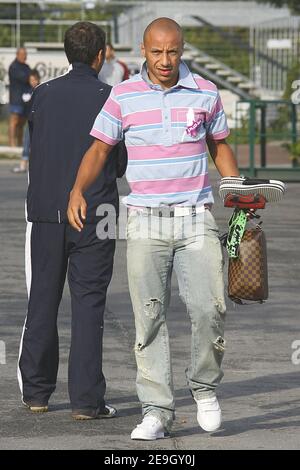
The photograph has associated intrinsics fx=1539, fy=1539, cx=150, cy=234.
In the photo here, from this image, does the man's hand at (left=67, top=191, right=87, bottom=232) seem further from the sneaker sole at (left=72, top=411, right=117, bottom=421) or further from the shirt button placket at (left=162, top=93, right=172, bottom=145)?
the sneaker sole at (left=72, top=411, right=117, bottom=421)

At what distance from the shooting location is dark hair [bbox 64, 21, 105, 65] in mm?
7523

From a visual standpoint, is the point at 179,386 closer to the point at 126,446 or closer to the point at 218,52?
the point at 126,446

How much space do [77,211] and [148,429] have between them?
101cm

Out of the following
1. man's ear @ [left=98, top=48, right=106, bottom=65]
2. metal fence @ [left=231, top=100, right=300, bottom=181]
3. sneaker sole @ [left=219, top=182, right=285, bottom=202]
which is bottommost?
metal fence @ [left=231, top=100, right=300, bottom=181]

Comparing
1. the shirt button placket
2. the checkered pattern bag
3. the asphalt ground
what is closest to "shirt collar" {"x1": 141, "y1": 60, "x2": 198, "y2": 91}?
the shirt button placket

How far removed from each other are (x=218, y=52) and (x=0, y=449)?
36958mm

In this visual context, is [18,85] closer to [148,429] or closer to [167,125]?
[167,125]

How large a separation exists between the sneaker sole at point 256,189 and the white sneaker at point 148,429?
3.47 ft

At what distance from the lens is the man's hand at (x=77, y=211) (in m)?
6.79

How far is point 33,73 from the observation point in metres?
24.2

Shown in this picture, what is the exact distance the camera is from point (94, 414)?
7332 millimetres

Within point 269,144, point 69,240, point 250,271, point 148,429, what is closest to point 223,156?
point 250,271

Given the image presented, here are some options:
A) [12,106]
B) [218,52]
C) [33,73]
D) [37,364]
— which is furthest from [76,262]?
[218,52]

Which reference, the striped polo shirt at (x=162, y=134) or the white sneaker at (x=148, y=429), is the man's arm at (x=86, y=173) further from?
the white sneaker at (x=148, y=429)
